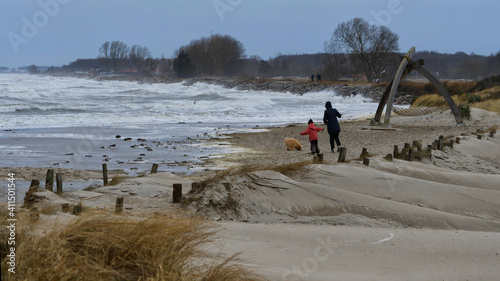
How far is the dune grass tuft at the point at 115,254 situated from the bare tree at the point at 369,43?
70.0 m

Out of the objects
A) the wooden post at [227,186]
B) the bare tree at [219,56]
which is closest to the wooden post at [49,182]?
the wooden post at [227,186]

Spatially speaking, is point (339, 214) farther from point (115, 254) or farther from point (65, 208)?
point (115, 254)

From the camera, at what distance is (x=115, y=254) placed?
4.46 metres

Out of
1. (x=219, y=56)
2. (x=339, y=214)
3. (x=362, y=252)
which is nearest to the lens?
(x=362, y=252)

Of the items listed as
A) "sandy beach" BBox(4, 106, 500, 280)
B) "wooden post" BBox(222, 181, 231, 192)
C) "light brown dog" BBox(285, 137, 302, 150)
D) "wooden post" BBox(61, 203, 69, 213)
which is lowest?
"light brown dog" BBox(285, 137, 302, 150)

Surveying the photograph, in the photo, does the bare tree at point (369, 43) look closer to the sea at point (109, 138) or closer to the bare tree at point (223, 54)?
the sea at point (109, 138)

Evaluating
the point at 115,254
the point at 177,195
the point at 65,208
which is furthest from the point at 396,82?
the point at 115,254

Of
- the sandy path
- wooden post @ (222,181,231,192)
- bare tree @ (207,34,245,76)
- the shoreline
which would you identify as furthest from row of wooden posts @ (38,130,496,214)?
bare tree @ (207,34,245,76)

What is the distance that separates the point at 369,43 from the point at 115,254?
75.5m

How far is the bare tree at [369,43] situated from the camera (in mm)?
74688

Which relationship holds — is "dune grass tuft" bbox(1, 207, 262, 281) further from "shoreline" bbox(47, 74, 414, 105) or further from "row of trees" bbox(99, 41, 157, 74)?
"row of trees" bbox(99, 41, 157, 74)

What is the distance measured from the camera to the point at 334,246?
671 centimetres

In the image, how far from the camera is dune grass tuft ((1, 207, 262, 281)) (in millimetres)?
3963

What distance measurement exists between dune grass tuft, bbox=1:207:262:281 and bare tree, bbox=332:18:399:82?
70.0m
